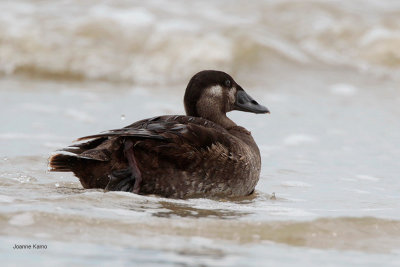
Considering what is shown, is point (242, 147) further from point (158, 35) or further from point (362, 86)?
point (158, 35)

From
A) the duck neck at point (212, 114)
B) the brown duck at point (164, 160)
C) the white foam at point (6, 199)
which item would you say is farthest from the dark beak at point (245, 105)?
the white foam at point (6, 199)

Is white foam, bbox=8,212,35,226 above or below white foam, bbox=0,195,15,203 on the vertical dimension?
below

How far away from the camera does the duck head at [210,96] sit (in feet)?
23.2

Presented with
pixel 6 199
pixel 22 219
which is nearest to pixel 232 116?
pixel 6 199

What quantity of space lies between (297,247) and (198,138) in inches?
54.6

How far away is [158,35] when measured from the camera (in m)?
14.8

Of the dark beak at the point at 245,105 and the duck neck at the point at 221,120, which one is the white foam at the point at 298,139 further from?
the duck neck at the point at 221,120

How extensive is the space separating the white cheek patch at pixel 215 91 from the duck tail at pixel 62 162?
147 centimetres

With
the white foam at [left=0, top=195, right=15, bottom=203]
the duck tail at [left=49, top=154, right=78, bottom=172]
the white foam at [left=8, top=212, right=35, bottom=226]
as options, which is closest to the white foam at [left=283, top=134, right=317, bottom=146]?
the duck tail at [left=49, top=154, right=78, bottom=172]

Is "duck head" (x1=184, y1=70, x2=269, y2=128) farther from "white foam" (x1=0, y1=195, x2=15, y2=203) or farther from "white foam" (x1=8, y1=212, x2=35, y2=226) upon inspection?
"white foam" (x1=8, y1=212, x2=35, y2=226)

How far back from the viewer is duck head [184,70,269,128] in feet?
23.2

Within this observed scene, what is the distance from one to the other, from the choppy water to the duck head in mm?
759

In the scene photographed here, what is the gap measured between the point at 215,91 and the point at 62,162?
1591 millimetres

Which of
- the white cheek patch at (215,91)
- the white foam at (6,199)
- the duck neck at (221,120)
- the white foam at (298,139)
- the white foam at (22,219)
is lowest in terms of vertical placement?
the white foam at (22,219)
